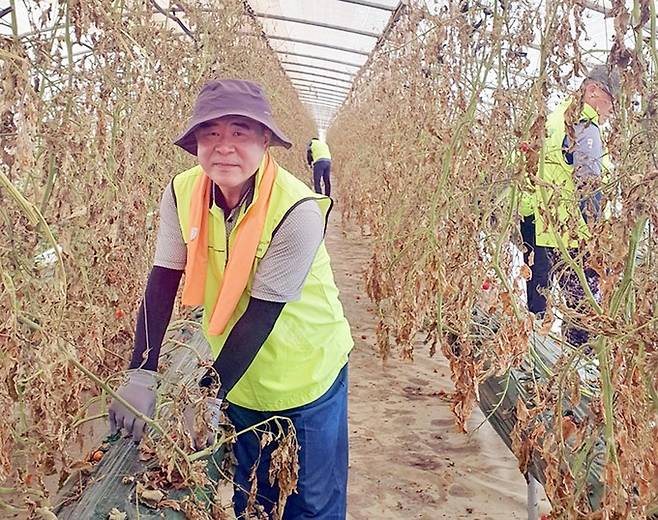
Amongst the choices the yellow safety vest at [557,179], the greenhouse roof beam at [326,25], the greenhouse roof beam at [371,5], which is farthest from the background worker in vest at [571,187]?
the greenhouse roof beam at [326,25]

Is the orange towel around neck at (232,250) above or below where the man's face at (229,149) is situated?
below

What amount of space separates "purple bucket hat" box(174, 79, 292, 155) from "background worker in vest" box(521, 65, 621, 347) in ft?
2.19

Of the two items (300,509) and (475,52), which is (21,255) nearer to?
(300,509)

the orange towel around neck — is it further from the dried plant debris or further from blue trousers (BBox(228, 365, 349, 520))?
the dried plant debris

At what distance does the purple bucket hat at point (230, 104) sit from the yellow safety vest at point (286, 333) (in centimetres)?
16

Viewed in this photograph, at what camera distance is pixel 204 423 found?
1553 mm

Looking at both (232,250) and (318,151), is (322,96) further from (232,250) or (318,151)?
(232,250)

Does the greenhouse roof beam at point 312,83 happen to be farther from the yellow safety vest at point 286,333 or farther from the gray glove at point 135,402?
the gray glove at point 135,402

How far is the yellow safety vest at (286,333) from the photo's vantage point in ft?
5.78

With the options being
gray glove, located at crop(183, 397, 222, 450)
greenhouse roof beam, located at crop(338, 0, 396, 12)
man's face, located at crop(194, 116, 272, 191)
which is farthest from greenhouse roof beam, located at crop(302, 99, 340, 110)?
gray glove, located at crop(183, 397, 222, 450)

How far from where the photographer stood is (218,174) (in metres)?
1.66

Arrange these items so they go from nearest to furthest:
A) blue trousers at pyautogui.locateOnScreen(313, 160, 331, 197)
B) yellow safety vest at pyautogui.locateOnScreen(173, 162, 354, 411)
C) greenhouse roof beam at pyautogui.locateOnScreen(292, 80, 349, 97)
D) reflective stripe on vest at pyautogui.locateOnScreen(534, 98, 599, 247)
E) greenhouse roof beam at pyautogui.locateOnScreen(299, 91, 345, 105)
Result: yellow safety vest at pyautogui.locateOnScreen(173, 162, 354, 411) < reflective stripe on vest at pyautogui.locateOnScreen(534, 98, 599, 247) < blue trousers at pyautogui.locateOnScreen(313, 160, 331, 197) < greenhouse roof beam at pyautogui.locateOnScreen(292, 80, 349, 97) < greenhouse roof beam at pyautogui.locateOnScreen(299, 91, 345, 105)

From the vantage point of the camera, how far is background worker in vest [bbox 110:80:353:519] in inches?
64.1

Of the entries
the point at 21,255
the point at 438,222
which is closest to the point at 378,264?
the point at 438,222
